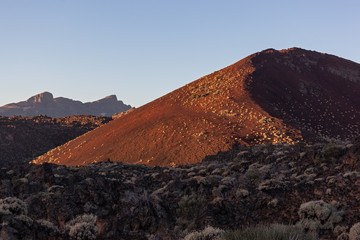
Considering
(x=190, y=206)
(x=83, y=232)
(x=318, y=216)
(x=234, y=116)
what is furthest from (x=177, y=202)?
(x=234, y=116)

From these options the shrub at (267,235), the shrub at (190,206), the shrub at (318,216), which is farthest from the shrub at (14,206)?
the shrub at (318,216)

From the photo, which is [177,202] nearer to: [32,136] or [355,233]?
[355,233]

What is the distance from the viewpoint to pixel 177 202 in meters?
13.4

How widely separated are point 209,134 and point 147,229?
2573cm

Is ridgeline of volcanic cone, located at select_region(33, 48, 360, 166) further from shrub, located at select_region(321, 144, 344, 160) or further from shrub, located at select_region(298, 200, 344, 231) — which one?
shrub, located at select_region(298, 200, 344, 231)

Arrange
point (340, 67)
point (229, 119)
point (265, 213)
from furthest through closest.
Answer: point (340, 67)
point (229, 119)
point (265, 213)

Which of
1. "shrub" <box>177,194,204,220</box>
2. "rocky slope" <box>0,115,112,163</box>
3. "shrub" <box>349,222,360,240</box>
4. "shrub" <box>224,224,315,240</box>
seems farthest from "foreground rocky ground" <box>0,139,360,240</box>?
"rocky slope" <box>0,115,112,163</box>

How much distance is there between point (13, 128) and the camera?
2638 inches

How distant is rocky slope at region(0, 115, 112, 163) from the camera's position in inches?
2258

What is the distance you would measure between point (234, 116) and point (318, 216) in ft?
99.5

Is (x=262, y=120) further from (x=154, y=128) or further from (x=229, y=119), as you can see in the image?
(x=154, y=128)

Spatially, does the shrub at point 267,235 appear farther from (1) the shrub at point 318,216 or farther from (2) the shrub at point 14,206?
(2) the shrub at point 14,206

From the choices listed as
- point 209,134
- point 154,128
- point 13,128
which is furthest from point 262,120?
point 13,128

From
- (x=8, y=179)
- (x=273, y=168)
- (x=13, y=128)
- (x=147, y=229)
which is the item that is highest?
(x=13, y=128)
